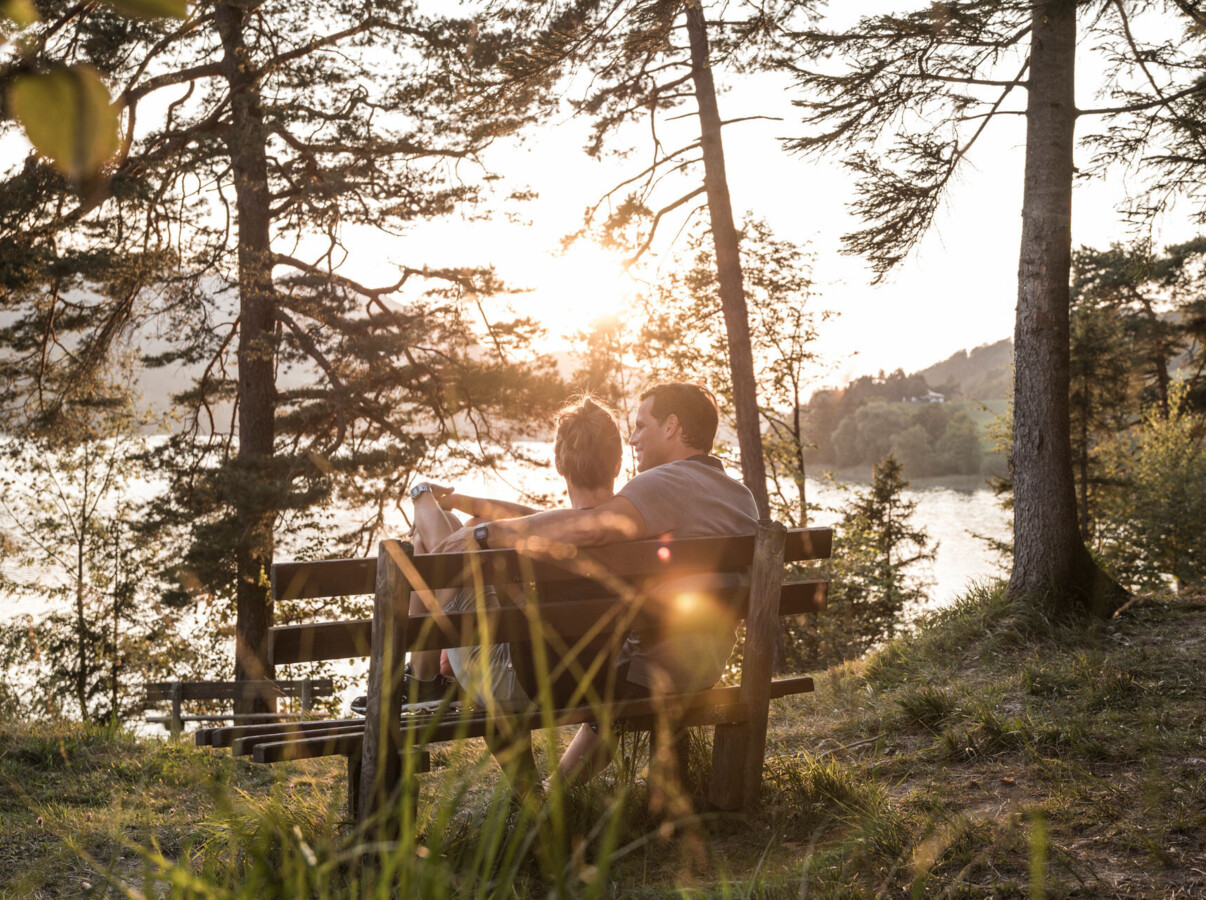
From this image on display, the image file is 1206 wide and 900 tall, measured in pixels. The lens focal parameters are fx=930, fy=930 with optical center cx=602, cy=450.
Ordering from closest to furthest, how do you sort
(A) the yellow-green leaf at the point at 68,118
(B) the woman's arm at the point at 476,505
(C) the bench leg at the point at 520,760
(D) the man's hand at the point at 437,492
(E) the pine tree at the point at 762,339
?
(A) the yellow-green leaf at the point at 68,118 < (C) the bench leg at the point at 520,760 < (D) the man's hand at the point at 437,492 < (B) the woman's arm at the point at 476,505 < (E) the pine tree at the point at 762,339

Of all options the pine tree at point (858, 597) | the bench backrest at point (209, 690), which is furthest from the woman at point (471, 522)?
the pine tree at point (858, 597)

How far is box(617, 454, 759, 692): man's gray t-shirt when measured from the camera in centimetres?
286

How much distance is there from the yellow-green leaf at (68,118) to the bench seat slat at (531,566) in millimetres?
1874

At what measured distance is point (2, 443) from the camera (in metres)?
16.0

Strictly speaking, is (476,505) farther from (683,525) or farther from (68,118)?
(68,118)

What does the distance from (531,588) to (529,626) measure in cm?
10

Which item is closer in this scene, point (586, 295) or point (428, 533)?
point (428, 533)

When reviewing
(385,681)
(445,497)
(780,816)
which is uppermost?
(445,497)

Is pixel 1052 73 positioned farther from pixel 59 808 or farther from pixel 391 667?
pixel 59 808

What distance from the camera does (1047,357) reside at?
656 cm

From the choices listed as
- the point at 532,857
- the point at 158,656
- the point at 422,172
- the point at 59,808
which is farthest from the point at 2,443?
the point at 532,857

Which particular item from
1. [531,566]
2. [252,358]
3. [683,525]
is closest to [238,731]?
[531,566]

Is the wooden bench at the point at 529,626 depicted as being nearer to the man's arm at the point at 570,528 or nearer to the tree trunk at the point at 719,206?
the man's arm at the point at 570,528

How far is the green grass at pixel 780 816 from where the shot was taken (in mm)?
1857
